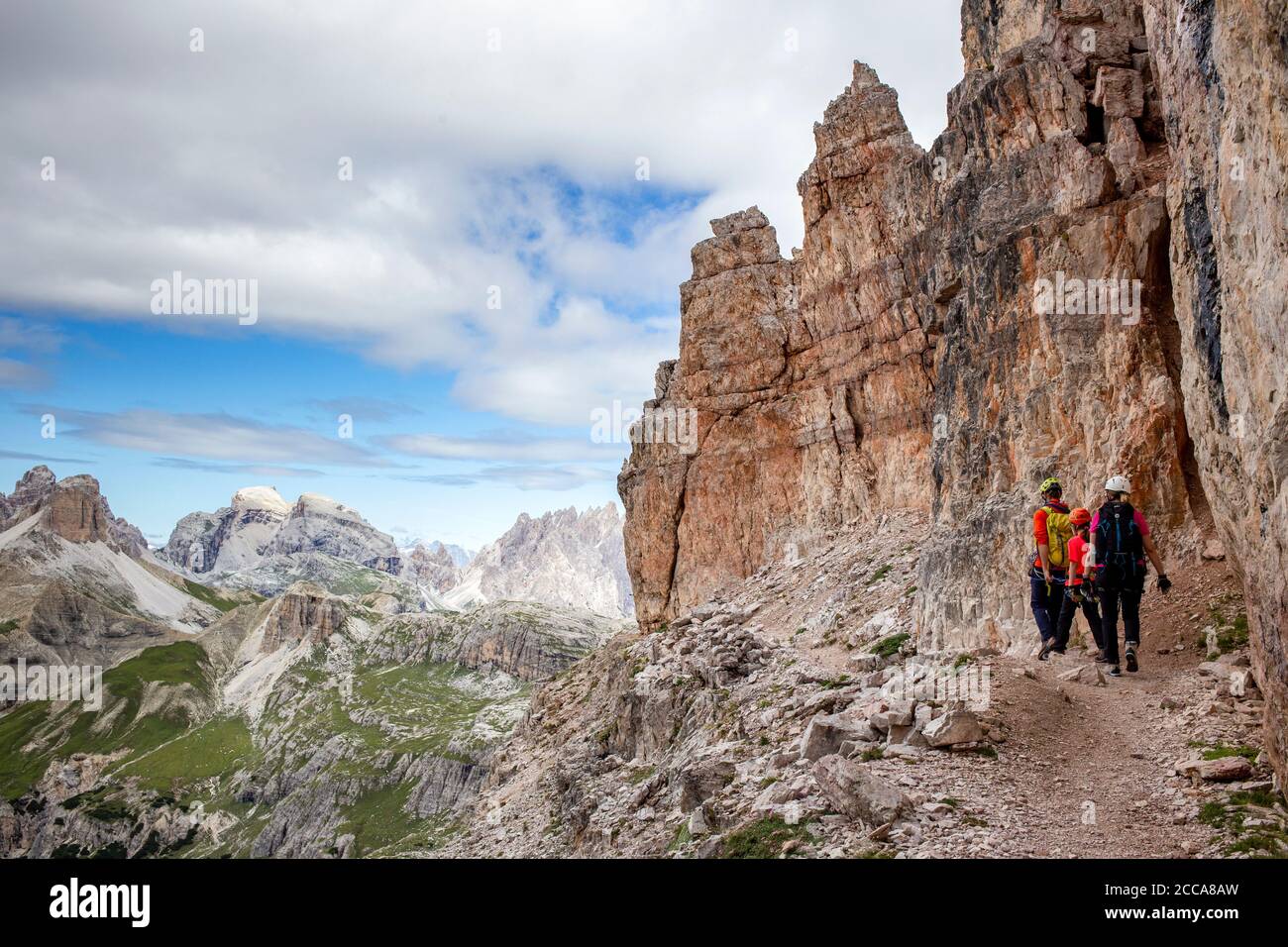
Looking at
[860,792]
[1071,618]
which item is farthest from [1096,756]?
[1071,618]

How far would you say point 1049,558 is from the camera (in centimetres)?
1956

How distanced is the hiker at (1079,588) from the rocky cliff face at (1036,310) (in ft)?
7.77

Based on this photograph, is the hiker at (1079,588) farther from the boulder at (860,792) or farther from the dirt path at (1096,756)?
the boulder at (860,792)

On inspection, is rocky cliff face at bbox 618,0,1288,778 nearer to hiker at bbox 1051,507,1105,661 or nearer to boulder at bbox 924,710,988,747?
hiker at bbox 1051,507,1105,661

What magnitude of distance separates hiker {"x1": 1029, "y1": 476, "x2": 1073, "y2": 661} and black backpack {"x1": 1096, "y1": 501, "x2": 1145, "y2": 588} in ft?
7.08

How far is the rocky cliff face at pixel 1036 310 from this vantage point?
39.5 ft

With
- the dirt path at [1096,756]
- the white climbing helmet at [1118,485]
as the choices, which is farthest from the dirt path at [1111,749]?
the white climbing helmet at [1118,485]

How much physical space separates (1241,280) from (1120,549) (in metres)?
6.78

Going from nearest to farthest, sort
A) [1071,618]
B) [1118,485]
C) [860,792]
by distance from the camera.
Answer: [860,792] < [1118,485] < [1071,618]

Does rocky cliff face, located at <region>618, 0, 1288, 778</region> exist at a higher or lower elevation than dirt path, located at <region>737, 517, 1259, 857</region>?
higher

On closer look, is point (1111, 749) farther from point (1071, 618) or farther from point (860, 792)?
point (1071, 618)

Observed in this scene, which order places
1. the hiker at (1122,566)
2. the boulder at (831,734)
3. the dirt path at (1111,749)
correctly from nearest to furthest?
the dirt path at (1111,749), the hiker at (1122,566), the boulder at (831,734)

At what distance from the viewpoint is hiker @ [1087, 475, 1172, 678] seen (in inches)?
660

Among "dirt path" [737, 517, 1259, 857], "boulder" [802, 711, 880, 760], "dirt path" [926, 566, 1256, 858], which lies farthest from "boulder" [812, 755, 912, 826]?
"boulder" [802, 711, 880, 760]
